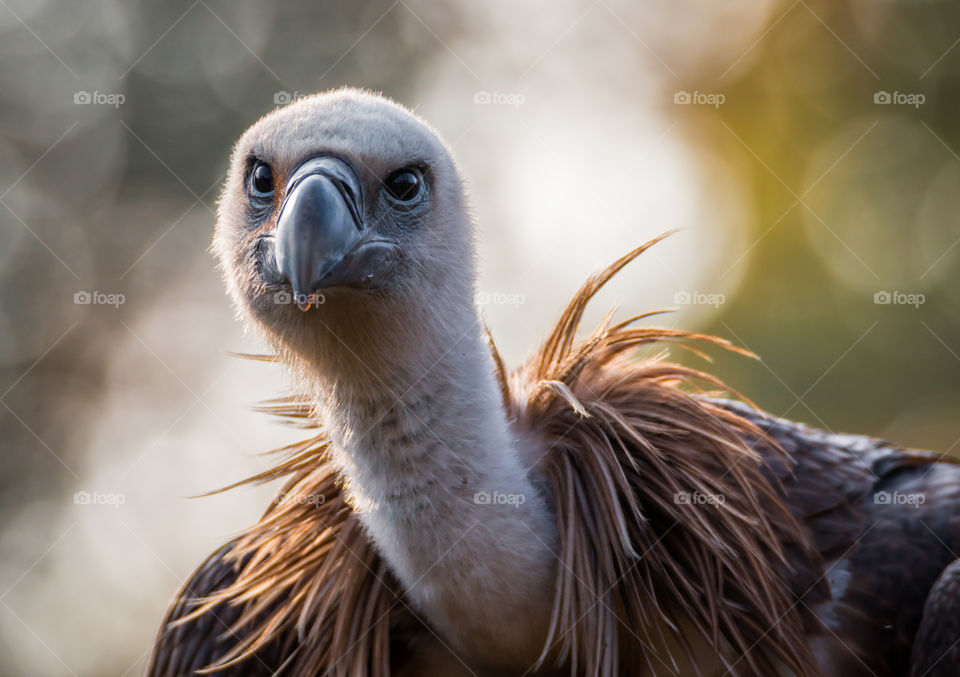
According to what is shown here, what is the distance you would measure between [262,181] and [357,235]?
461 mm

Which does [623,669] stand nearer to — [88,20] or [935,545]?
[935,545]

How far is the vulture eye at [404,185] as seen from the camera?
2.65 m

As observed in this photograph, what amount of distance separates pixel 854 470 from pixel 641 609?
100cm

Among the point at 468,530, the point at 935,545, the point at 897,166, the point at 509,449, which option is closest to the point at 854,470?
the point at 935,545

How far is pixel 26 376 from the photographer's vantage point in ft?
30.8
